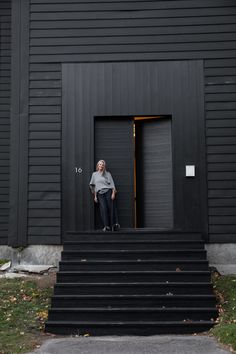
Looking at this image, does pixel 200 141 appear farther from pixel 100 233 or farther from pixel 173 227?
pixel 100 233

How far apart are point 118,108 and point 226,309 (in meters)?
4.89

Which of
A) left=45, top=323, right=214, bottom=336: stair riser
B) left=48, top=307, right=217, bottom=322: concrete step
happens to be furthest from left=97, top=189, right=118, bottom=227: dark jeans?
left=45, top=323, right=214, bottom=336: stair riser

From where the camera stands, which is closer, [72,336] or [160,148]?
[72,336]

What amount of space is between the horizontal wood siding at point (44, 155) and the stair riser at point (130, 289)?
2.28m

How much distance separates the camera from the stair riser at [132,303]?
8.14 metres

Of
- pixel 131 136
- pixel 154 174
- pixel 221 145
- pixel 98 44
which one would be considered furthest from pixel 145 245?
pixel 98 44

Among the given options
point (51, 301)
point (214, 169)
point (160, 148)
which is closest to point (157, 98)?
point (160, 148)

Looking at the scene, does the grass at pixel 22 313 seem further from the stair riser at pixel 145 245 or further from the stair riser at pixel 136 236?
the stair riser at pixel 145 245

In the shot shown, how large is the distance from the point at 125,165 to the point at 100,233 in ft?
6.17

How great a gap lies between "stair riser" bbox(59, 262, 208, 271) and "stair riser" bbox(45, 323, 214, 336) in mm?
1319

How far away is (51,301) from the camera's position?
8273 millimetres

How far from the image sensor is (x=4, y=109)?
11.6 meters

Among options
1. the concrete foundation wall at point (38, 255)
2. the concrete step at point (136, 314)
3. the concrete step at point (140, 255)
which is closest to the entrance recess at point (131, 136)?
the concrete foundation wall at point (38, 255)

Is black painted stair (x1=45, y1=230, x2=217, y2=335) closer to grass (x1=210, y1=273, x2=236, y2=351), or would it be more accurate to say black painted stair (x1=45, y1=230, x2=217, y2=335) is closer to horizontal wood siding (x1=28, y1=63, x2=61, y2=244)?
grass (x1=210, y1=273, x2=236, y2=351)
